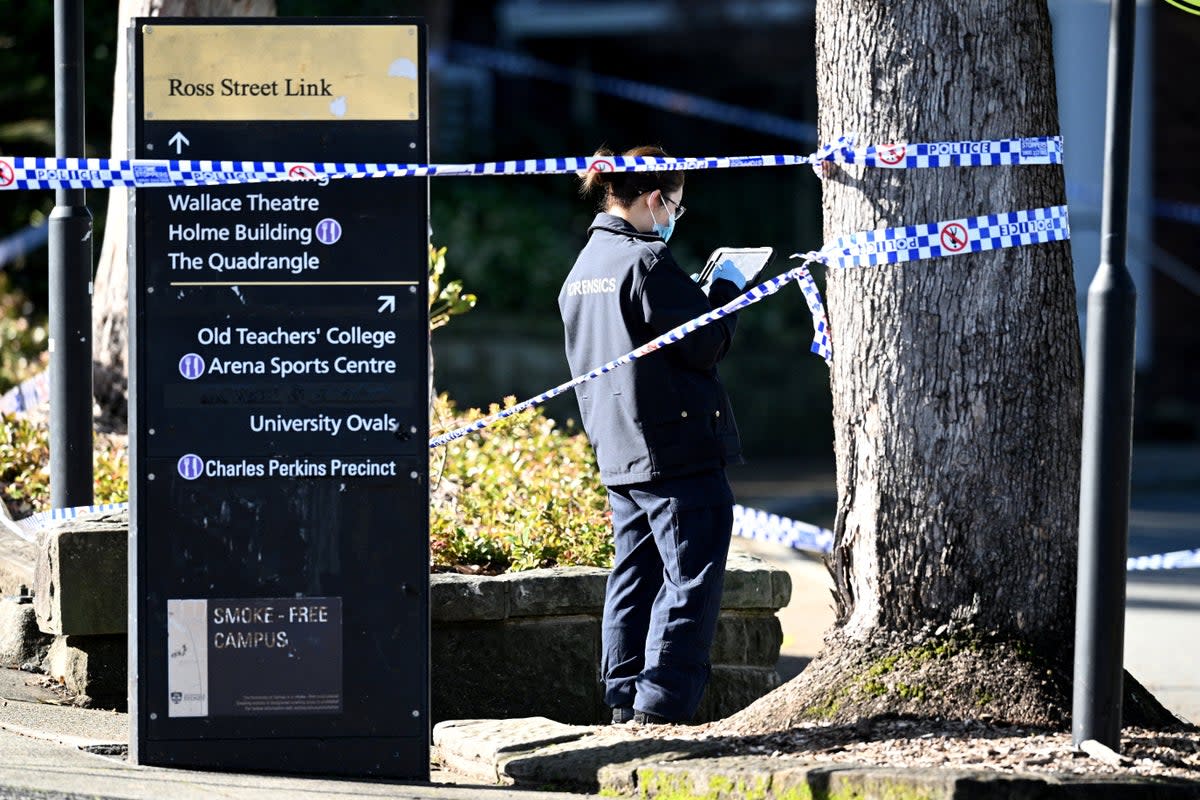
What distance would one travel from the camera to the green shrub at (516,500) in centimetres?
637

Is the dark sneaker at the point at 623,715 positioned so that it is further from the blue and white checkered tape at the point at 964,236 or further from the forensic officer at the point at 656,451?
the blue and white checkered tape at the point at 964,236

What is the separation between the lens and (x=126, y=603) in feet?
19.4

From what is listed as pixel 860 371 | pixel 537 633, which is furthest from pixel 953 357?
pixel 537 633

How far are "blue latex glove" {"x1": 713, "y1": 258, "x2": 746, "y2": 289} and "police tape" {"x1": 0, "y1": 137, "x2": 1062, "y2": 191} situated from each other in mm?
315

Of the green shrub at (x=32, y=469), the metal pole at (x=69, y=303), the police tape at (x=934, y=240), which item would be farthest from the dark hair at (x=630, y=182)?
the green shrub at (x=32, y=469)

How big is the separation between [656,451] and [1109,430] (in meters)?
1.33

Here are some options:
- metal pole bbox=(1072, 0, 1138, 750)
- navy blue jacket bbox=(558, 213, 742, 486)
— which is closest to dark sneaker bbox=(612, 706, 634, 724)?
navy blue jacket bbox=(558, 213, 742, 486)

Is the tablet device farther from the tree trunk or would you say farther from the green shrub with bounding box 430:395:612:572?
the tree trunk

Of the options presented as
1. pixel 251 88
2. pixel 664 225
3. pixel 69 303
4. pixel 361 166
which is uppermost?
pixel 251 88

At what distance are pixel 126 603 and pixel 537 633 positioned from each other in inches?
53.1

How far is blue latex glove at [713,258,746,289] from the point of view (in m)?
5.52

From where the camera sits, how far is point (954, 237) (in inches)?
199

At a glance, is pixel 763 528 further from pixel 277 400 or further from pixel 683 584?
pixel 277 400

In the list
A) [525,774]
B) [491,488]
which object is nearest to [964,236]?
[525,774]
